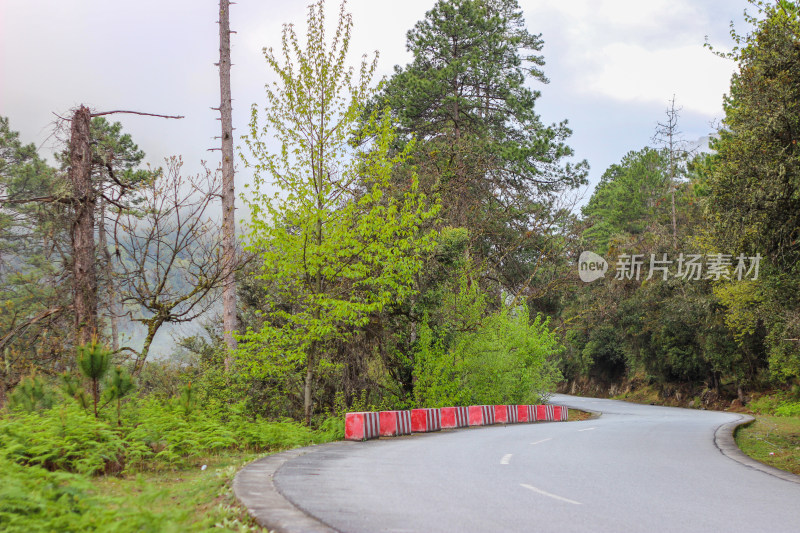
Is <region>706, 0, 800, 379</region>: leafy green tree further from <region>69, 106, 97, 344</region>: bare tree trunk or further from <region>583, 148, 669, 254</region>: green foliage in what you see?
<region>583, 148, 669, 254</region>: green foliage

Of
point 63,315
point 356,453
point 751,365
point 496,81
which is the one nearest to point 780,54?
point 356,453

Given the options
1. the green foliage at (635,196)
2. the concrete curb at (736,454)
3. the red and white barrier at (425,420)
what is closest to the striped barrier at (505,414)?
the red and white barrier at (425,420)

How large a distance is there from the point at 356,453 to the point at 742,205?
10.4 metres

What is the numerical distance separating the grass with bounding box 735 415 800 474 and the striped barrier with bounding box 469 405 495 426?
7779 mm

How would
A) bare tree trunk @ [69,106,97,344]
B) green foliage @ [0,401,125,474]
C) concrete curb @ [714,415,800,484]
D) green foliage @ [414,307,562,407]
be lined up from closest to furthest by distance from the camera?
1. green foliage @ [0,401,125,474]
2. concrete curb @ [714,415,800,484]
3. bare tree trunk @ [69,106,97,344]
4. green foliage @ [414,307,562,407]

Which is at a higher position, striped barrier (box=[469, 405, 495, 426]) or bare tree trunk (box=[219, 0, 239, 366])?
bare tree trunk (box=[219, 0, 239, 366])

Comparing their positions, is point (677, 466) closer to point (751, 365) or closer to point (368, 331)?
point (368, 331)

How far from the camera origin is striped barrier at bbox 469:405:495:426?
21.4 metres

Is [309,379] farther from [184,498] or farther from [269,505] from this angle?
[269,505]

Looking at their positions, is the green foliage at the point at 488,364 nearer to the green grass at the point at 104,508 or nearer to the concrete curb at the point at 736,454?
the concrete curb at the point at 736,454

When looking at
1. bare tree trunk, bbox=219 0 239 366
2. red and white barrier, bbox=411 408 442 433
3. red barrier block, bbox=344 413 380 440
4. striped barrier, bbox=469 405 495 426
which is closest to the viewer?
red barrier block, bbox=344 413 380 440

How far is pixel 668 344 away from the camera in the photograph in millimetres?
47188

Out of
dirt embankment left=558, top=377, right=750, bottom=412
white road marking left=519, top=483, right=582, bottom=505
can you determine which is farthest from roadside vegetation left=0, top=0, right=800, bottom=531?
dirt embankment left=558, top=377, right=750, bottom=412

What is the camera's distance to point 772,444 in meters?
17.8
